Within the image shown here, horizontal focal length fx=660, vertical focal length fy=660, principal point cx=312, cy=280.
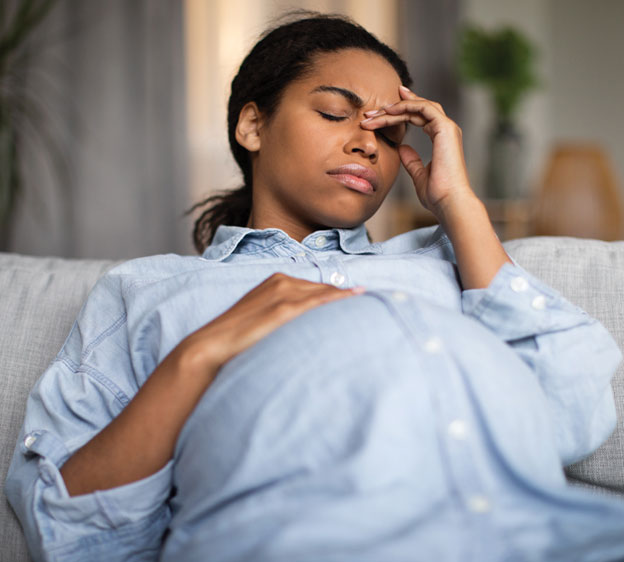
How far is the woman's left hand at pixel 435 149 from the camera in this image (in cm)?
101

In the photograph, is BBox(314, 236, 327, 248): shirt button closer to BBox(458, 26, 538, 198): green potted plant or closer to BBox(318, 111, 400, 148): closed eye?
BBox(318, 111, 400, 148): closed eye

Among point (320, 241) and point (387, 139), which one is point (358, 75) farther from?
point (320, 241)

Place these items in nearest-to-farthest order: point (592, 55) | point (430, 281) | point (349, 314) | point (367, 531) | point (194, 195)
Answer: point (367, 531), point (349, 314), point (430, 281), point (194, 195), point (592, 55)

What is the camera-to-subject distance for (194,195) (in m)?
3.58

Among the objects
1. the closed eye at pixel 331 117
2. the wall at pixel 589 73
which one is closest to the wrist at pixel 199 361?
the closed eye at pixel 331 117

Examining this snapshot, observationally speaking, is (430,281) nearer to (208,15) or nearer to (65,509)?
(65,509)

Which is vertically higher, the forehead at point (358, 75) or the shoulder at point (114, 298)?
the forehead at point (358, 75)

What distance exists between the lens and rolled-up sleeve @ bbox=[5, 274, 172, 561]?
807mm

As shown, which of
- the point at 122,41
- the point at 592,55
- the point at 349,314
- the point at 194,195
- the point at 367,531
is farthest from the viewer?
the point at 592,55

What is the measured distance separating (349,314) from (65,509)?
0.43 meters

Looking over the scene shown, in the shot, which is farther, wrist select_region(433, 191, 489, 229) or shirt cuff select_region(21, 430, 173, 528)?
wrist select_region(433, 191, 489, 229)

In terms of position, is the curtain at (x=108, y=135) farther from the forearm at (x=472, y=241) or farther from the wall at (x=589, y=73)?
the wall at (x=589, y=73)

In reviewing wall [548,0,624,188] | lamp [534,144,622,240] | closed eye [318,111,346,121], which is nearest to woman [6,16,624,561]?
closed eye [318,111,346,121]

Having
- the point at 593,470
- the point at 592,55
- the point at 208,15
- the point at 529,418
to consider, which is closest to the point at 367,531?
the point at 529,418
